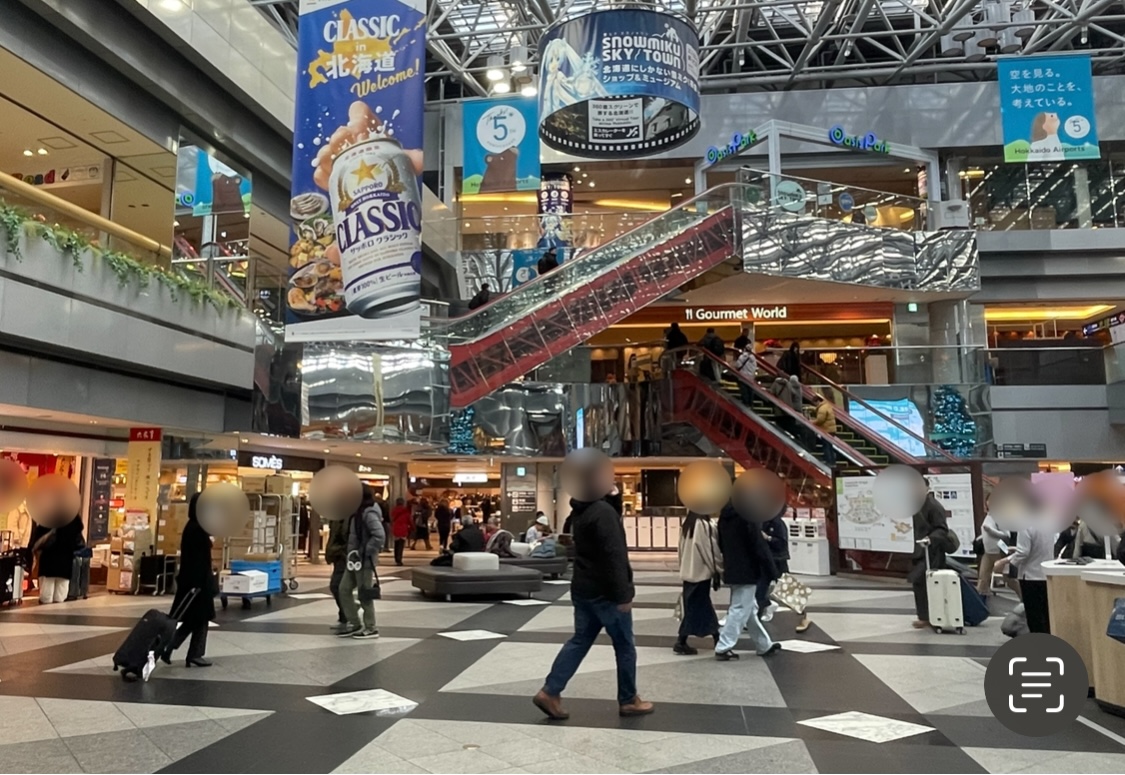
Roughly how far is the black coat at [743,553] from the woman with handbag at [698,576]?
0.53ft

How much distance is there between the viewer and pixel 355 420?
48.2ft

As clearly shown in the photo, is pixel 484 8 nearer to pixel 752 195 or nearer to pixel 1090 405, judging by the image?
pixel 752 195

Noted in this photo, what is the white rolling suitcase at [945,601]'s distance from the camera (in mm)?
8883


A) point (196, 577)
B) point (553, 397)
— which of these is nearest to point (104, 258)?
point (196, 577)

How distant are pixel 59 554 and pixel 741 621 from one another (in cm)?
970

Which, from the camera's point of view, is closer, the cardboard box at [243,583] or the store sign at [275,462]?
the cardboard box at [243,583]

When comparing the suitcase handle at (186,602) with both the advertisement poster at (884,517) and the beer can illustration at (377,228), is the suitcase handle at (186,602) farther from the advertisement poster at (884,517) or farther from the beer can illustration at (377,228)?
the advertisement poster at (884,517)

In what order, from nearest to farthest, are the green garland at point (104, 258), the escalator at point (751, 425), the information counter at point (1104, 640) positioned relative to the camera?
1. the information counter at point (1104, 640)
2. the green garland at point (104, 258)
3. the escalator at point (751, 425)

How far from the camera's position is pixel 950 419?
815 inches

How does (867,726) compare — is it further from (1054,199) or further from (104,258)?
(1054,199)

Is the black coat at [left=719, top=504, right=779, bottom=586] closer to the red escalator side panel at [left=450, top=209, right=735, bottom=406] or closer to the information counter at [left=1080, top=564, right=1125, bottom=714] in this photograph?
the information counter at [left=1080, top=564, right=1125, bottom=714]

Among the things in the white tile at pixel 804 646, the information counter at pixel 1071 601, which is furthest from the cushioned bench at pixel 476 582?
the information counter at pixel 1071 601

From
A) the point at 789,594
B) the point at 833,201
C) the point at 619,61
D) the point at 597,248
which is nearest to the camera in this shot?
the point at 789,594

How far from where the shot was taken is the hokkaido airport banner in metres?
9.89
